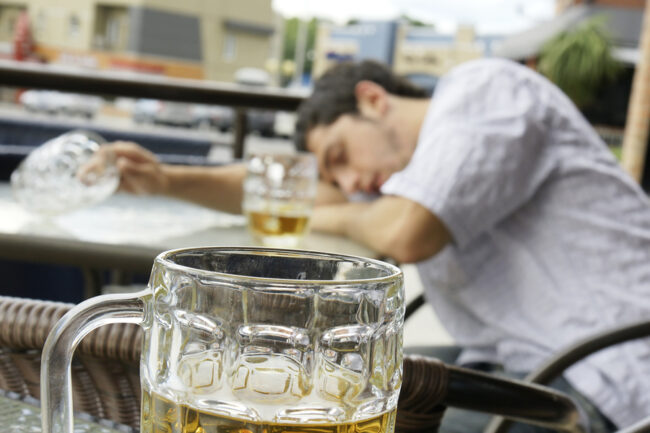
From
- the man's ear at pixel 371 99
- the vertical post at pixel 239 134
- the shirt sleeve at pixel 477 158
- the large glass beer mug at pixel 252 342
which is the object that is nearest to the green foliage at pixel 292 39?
the vertical post at pixel 239 134

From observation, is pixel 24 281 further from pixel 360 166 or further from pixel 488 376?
pixel 488 376

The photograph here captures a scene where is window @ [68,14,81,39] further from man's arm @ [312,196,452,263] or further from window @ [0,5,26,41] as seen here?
man's arm @ [312,196,452,263]

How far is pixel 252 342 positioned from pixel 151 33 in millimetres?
35207

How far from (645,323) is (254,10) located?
121ft

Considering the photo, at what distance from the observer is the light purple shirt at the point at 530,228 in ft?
3.75

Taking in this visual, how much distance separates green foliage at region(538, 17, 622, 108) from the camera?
11672mm

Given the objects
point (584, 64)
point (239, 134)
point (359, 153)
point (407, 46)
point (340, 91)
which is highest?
point (407, 46)

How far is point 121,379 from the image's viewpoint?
538 mm

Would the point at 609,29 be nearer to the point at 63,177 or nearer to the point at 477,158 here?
the point at 477,158

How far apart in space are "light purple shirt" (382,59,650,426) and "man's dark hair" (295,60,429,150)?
22 cm

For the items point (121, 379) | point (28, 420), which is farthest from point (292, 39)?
point (28, 420)

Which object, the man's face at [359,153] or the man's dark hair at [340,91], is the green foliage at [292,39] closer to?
the man's dark hair at [340,91]

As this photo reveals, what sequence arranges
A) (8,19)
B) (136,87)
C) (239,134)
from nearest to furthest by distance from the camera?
1. (136,87)
2. (239,134)
3. (8,19)

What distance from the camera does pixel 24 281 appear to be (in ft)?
6.11
